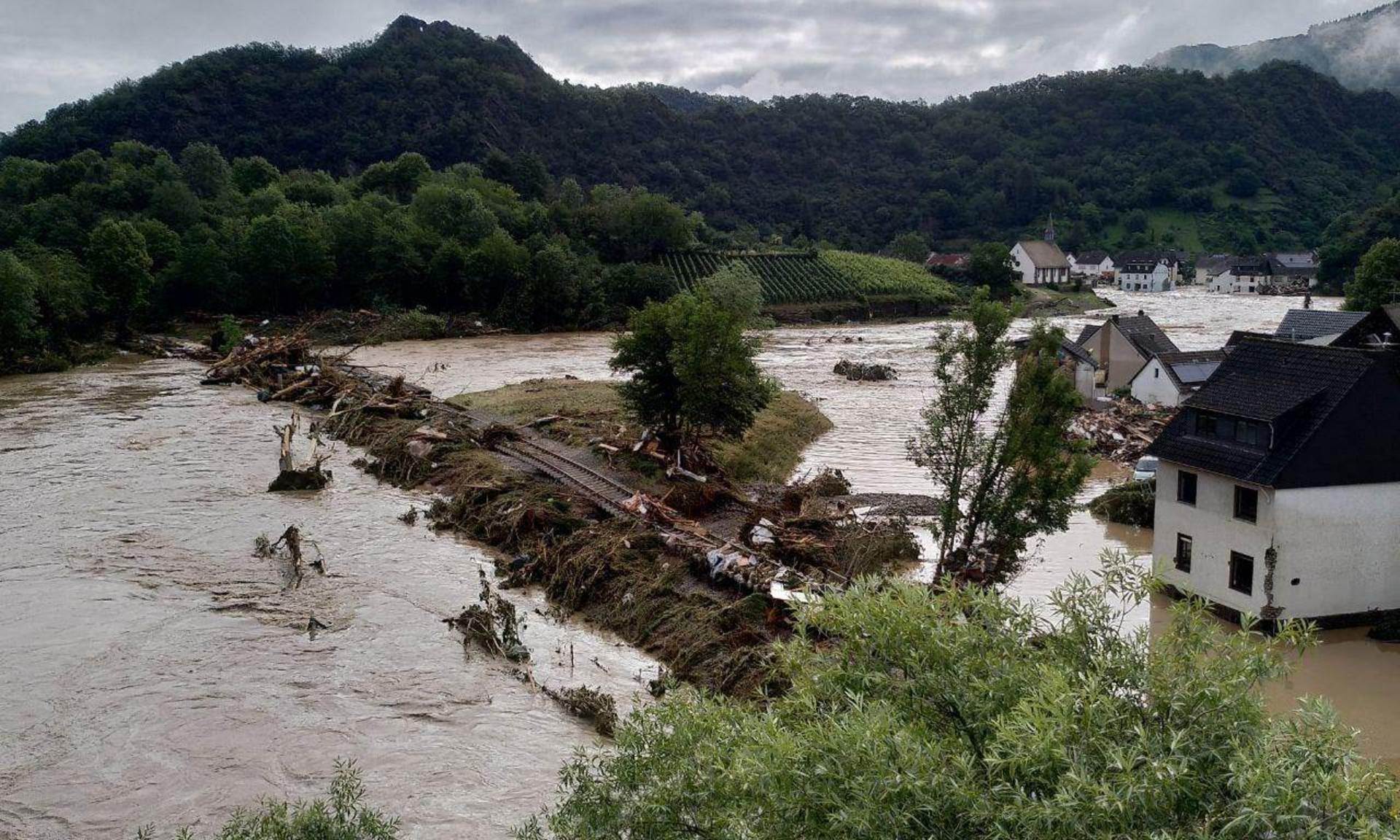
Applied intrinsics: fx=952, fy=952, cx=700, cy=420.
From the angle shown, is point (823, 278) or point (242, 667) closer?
point (242, 667)

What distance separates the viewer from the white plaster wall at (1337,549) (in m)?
17.7

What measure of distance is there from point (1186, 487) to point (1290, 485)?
2.54 meters

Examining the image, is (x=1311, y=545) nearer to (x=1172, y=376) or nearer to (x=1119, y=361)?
(x=1172, y=376)

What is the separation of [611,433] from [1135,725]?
1034 inches

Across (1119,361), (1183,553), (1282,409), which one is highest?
(1282,409)

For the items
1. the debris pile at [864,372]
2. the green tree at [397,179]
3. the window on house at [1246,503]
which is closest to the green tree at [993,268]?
the debris pile at [864,372]

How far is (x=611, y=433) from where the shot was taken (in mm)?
31297

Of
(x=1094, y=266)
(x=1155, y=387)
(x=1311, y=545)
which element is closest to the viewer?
(x=1311, y=545)

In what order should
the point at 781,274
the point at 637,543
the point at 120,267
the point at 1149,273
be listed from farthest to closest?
the point at 1149,273, the point at 781,274, the point at 120,267, the point at 637,543

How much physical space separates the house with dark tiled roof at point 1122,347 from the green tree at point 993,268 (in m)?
59.2

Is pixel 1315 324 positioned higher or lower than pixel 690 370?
lower

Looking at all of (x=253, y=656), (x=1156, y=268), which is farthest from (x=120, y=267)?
(x=1156, y=268)

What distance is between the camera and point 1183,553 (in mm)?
19938

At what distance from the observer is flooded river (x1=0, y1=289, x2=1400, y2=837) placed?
1366 centimetres
